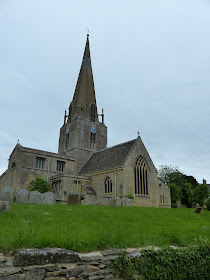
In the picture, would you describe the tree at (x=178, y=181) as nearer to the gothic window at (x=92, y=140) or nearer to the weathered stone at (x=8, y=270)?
the gothic window at (x=92, y=140)

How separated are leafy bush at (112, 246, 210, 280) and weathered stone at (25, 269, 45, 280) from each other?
1.54 meters

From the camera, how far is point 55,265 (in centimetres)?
396

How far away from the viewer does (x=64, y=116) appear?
135 ft

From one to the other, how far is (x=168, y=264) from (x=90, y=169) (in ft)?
81.4

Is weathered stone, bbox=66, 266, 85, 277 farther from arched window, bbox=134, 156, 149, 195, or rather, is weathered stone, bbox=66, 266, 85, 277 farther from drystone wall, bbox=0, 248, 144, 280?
arched window, bbox=134, 156, 149, 195

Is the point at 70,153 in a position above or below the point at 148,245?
above

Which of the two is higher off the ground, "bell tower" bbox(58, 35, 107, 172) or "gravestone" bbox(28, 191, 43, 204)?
"bell tower" bbox(58, 35, 107, 172)

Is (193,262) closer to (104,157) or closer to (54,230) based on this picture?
(54,230)

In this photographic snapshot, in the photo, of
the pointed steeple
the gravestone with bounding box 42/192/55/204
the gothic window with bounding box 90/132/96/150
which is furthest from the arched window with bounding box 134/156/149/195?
the pointed steeple

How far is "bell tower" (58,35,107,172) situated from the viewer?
113ft

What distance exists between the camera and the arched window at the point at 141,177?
81.0 feet

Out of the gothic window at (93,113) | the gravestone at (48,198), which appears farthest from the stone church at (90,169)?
the gravestone at (48,198)

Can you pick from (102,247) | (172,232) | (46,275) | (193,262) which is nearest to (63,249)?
(46,275)

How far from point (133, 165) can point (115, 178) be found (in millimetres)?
2615
